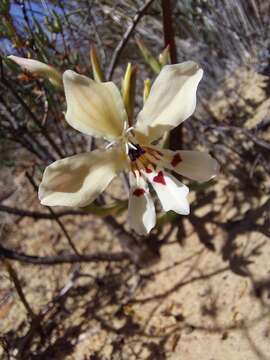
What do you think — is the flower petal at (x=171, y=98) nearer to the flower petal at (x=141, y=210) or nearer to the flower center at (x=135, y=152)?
the flower center at (x=135, y=152)

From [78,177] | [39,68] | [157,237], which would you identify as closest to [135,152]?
[78,177]

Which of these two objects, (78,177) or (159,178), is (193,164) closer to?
(159,178)

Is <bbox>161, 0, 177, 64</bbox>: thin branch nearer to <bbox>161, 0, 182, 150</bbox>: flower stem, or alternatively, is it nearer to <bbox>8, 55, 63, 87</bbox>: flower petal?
<bbox>161, 0, 182, 150</bbox>: flower stem

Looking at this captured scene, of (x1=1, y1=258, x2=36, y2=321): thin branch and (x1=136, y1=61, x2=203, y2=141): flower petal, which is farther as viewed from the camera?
(x1=1, y1=258, x2=36, y2=321): thin branch

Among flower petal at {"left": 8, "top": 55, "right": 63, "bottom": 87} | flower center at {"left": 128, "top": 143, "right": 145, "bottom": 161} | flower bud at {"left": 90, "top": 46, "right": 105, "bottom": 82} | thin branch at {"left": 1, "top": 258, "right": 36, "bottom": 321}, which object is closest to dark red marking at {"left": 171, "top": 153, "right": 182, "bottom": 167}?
flower center at {"left": 128, "top": 143, "right": 145, "bottom": 161}

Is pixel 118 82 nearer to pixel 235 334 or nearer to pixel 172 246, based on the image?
pixel 172 246

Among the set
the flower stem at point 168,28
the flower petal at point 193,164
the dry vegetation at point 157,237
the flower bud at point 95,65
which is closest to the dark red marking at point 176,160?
the flower petal at point 193,164

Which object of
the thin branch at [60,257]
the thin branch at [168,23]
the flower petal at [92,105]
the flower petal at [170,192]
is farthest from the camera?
the thin branch at [60,257]
